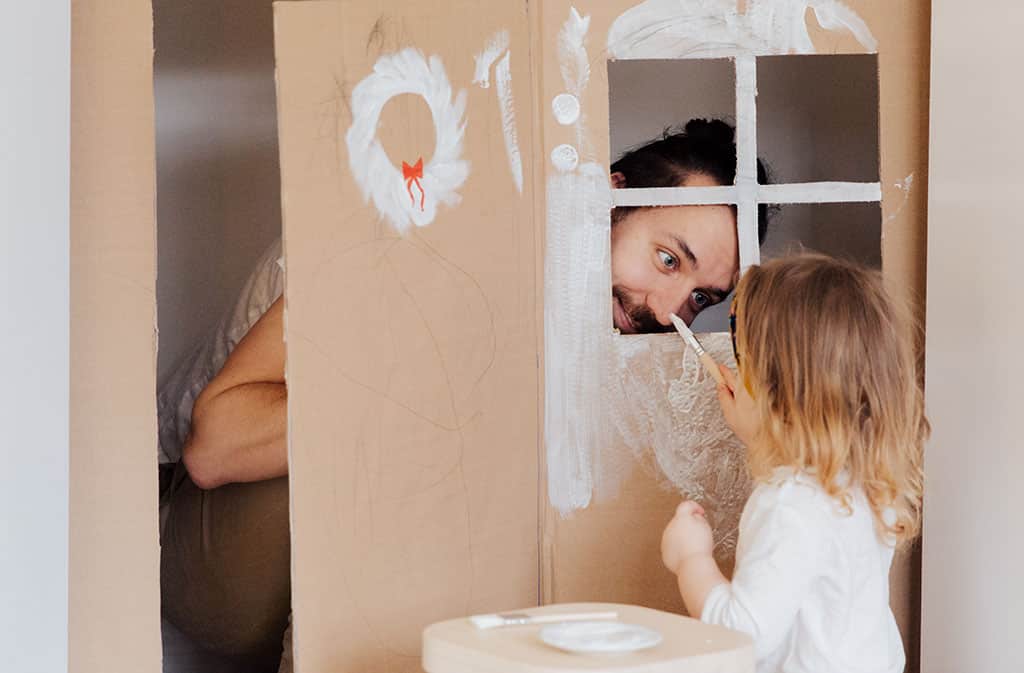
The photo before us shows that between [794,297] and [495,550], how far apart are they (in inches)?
22.2

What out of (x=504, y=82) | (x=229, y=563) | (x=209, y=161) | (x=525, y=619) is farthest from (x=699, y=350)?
(x=209, y=161)

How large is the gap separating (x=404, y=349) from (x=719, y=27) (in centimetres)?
68

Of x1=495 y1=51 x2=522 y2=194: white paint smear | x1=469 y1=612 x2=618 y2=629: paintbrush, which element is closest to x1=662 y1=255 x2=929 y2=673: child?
x1=469 y1=612 x2=618 y2=629: paintbrush

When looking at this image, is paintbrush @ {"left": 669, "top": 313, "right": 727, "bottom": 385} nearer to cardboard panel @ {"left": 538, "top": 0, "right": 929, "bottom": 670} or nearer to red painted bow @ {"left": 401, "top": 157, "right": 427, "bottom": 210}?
cardboard panel @ {"left": 538, "top": 0, "right": 929, "bottom": 670}

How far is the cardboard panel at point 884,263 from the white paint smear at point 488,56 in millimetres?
163

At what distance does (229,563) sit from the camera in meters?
2.33

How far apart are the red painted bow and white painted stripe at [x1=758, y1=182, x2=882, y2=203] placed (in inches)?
20.5

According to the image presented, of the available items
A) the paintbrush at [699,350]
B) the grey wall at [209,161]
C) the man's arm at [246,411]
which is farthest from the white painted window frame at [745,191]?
the grey wall at [209,161]

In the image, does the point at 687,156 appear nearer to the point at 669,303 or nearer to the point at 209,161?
the point at 669,303

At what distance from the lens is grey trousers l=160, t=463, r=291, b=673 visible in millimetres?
2305

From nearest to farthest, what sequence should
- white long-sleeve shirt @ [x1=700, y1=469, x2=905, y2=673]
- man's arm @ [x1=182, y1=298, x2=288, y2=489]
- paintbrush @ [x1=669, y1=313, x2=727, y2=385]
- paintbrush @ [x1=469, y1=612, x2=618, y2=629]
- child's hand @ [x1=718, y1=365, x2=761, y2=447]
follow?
paintbrush @ [x1=469, y1=612, x2=618, y2=629] < white long-sleeve shirt @ [x1=700, y1=469, x2=905, y2=673] < child's hand @ [x1=718, y1=365, x2=761, y2=447] < paintbrush @ [x1=669, y1=313, x2=727, y2=385] < man's arm @ [x1=182, y1=298, x2=288, y2=489]

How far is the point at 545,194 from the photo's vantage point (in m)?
1.87

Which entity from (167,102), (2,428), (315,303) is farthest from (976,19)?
(167,102)

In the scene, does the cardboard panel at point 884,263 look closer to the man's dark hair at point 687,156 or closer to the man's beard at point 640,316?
the man's dark hair at point 687,156
